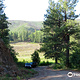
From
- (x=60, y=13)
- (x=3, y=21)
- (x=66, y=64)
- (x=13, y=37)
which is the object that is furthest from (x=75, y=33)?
(x=13, y=37)

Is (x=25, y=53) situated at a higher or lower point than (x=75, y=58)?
lower

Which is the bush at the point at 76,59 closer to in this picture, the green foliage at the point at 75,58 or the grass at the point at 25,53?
the green foliage at the point at 75,58

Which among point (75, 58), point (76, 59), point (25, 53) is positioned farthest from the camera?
point (25, 53)

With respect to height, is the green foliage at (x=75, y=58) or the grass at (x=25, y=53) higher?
the green foliage at (x=75, y=58)

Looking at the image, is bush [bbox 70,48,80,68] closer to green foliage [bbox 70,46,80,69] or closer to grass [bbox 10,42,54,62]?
green foliage [bbox 70,46,80,69]

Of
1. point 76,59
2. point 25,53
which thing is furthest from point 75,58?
point 25,53

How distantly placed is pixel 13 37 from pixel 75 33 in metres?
155

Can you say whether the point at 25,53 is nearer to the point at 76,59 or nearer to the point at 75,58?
the point at 75,58

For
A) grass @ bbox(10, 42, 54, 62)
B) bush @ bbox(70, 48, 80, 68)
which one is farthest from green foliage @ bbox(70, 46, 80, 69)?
grass @ bbox(10, 42, 54, 62)

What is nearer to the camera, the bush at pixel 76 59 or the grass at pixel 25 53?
the bush at pixel 76 59

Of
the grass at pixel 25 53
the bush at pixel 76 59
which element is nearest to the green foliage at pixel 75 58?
the bush at pixel 76 59

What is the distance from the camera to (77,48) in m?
18.4

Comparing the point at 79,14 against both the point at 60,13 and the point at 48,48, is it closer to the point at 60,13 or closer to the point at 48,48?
the point at 60,13

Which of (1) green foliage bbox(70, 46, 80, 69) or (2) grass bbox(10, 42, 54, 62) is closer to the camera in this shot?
(1) green foliage bbox(70, 46, 80, 69)
